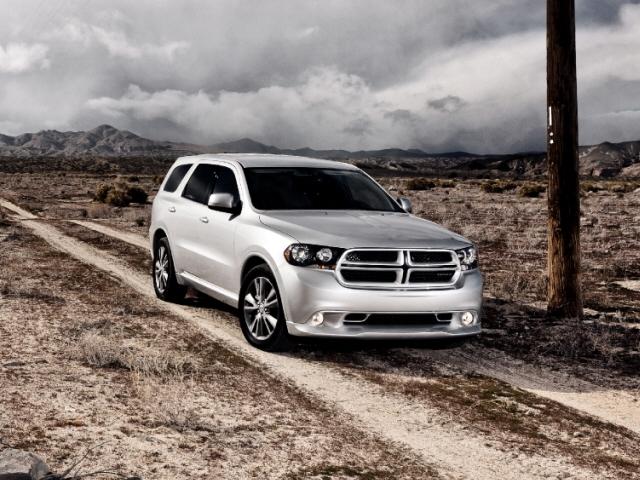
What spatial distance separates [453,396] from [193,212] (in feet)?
13.5

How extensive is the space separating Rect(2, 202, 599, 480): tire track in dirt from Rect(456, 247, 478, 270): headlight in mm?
1521

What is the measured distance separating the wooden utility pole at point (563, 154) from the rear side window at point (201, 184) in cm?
414

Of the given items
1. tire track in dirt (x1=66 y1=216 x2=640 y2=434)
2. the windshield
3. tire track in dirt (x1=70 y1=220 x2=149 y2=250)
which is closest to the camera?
tire track in dirt (x1=66 y1=216 x2=640 y2=434)

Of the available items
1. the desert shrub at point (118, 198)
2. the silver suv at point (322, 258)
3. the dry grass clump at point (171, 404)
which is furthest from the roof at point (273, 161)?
the desert shrub at point (118, 198)

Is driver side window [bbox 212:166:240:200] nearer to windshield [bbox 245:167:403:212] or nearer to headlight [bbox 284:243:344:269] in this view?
windshield [bbox 245:167:403:212]

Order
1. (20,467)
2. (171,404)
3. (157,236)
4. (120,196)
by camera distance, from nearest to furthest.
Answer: (20,467) < (171,404) < (157,236) < (120,196)

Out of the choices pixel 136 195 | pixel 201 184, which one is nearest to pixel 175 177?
pixel 201 184

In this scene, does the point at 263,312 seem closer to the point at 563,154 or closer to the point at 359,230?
the point at 359,230

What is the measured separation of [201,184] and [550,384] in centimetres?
470

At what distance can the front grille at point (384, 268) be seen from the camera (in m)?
6.50

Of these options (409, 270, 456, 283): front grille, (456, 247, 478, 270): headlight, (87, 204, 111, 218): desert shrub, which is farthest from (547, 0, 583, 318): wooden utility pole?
(87, 204, 111, 218): desert shrub

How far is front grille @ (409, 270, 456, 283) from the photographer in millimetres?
6617

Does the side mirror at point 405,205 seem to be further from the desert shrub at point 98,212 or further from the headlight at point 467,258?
the desert shrub at point 98,212

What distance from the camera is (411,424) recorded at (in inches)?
210
